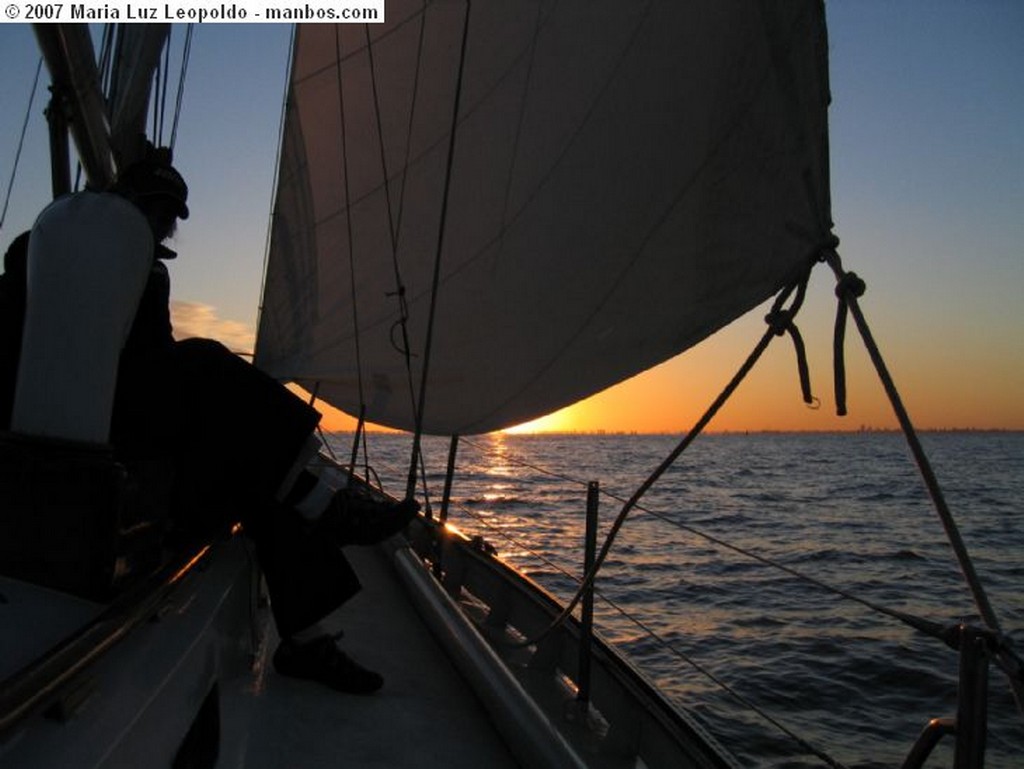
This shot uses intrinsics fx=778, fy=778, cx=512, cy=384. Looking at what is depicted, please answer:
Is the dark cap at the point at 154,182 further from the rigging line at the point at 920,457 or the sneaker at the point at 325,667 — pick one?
the rigging line at the point at 920,457

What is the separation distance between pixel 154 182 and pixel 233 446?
657 millimetres

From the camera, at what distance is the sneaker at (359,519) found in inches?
82.4

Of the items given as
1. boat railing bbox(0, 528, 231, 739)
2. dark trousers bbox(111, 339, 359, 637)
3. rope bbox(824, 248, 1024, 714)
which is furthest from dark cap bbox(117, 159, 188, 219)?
rope bbox(824, 248, 1024, 714)

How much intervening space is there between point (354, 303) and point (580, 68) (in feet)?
6.13

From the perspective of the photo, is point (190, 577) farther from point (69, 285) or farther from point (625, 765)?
point (625, 765)

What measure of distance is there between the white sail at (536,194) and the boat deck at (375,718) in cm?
117

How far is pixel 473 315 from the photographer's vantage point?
333 cm

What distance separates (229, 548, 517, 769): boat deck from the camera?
180 centimetres

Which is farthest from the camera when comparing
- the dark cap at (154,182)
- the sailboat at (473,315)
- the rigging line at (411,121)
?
the rigging line at (411,121)

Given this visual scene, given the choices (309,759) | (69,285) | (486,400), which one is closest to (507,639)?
(486,400)

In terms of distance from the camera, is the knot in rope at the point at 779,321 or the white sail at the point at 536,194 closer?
the knot in rope at the point at 779,321

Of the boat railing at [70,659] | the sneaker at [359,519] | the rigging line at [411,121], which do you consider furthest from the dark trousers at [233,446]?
the rigging line at [411,121]

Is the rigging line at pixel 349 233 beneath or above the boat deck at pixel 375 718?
above

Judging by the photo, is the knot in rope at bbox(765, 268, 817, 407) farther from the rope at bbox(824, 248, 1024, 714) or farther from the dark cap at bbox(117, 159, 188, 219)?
the dark cap at bbox(117, 159, 188, 219)
